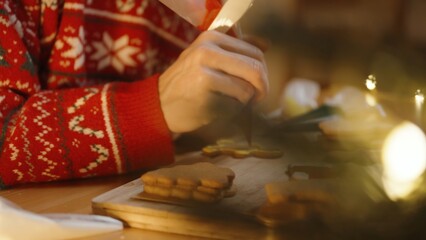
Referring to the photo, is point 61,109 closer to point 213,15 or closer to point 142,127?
point 142,127

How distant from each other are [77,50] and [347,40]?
0.38m

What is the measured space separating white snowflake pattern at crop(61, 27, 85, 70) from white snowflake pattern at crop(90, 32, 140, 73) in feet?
0.14

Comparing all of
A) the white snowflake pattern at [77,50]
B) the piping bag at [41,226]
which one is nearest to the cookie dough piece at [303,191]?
the piping bag at [41,226]

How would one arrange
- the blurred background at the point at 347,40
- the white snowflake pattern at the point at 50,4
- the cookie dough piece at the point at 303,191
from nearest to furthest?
the cookie dough piece at the point at 303,191
the blurred background at the point at 347,40
the white snowflake pattern at the point at 50,4

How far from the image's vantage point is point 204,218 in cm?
49

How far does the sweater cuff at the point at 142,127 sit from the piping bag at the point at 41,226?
20cm

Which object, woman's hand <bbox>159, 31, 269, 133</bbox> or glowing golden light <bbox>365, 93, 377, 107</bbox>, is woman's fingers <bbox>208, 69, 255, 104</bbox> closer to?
woman's hand <bbox>159, 31, 269, 133</bbox>

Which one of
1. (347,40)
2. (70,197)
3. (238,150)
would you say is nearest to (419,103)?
(347,40)

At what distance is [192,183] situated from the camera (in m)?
0.52

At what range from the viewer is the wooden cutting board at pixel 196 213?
479 mm

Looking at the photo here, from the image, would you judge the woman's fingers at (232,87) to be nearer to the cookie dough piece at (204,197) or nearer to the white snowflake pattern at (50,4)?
the cookie dough piece at (204,197)

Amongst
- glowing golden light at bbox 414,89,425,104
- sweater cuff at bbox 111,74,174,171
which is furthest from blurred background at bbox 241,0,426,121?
sweater cuff at bbox 111,74,174,171

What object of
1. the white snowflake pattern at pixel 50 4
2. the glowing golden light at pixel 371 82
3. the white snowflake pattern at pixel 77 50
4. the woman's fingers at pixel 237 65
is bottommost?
the glowing golden light at pixel 371 82

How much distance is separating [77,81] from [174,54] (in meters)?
0.19
